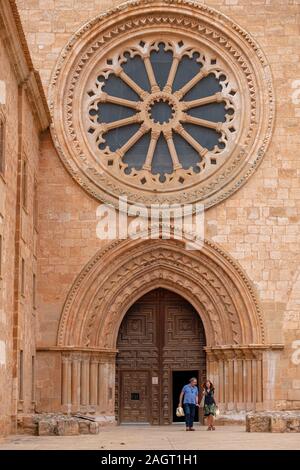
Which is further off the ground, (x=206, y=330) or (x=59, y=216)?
(x=59, y=216)

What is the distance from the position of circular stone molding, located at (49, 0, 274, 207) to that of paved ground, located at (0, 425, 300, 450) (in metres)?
7.87

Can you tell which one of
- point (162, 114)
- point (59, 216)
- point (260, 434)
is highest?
point (162, 114)

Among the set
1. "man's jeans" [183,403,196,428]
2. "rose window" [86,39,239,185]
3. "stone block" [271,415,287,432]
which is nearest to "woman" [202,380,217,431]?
"man's jeans" [183,403,196,428]

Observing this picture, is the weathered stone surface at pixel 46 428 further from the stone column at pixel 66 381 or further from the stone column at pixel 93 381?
the stone column at pixel 93 381

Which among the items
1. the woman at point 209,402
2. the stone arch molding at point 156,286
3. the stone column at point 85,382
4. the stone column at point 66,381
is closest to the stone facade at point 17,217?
the stone column at point 66,381

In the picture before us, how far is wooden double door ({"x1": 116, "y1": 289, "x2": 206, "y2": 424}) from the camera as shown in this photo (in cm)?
3017

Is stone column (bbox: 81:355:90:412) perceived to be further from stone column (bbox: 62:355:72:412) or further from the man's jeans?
the man's jeans

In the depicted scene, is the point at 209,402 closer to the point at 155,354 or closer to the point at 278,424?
the point at 278,424

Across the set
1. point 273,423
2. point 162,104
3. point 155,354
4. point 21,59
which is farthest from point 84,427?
point 162,104

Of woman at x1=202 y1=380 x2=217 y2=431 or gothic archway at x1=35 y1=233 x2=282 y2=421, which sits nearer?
woman at x1=202 y1=380 x2=217 y2=431

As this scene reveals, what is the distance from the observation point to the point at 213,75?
3077 cm
